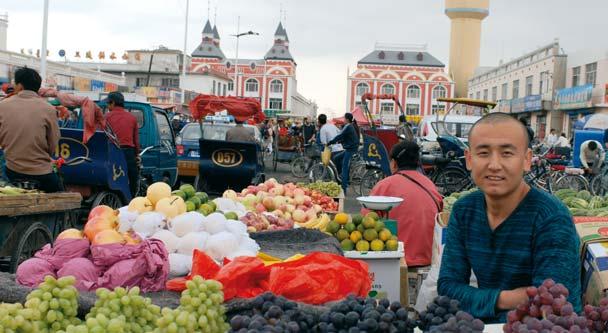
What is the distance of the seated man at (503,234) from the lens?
2.89 metres

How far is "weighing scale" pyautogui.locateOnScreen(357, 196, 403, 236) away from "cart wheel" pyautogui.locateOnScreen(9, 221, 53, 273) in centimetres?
290

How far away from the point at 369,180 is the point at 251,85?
103783 millimetres

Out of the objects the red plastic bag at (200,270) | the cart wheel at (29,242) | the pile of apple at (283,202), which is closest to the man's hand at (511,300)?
the red plastic bag at (200,270)

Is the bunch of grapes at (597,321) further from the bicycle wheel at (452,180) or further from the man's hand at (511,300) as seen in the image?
the bicycle wheel at (452,180)

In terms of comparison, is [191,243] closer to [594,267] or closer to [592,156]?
[594,267]

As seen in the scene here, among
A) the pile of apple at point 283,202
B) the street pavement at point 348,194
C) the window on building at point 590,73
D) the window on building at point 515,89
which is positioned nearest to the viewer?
the pile of apple at point 283,202

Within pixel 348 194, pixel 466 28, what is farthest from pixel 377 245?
pixel 466 28

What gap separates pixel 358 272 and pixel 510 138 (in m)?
1.21

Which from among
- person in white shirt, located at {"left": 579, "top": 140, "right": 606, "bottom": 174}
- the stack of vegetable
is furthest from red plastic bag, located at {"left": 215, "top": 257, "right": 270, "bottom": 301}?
person in white shirt, located at {"left": 579, "top": 140, "right": 606, "bottom": 174}

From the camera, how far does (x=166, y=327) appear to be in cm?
232

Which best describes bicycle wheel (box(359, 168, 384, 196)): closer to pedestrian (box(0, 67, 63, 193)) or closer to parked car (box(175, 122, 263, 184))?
parked car (box(175, 122, 263, 184))

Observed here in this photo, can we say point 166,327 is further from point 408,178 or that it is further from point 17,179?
point 17,179

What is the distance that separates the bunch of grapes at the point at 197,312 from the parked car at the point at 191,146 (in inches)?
492

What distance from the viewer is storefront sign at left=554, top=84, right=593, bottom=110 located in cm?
3662
